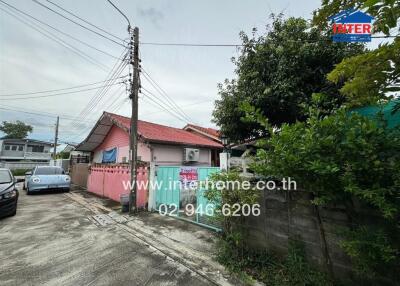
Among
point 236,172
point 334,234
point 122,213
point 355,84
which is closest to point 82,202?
point 122,213

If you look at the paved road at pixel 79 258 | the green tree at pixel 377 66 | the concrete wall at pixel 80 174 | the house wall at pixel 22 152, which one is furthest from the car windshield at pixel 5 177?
the house wall at pixel 22 152

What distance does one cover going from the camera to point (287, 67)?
5.57 metres

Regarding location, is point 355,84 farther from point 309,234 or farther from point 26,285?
point 26,285

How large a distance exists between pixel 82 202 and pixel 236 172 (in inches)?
314

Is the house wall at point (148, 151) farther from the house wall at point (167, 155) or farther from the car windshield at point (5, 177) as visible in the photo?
the car windshield at point (5, 177)

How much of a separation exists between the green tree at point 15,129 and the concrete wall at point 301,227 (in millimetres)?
50781

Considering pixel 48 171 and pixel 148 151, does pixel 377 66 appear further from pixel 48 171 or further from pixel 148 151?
pixel 48 171

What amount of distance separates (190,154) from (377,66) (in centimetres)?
974

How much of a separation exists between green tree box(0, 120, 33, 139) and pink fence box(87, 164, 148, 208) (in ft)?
133

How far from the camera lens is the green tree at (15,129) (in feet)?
126

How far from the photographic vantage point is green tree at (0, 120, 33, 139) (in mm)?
38531

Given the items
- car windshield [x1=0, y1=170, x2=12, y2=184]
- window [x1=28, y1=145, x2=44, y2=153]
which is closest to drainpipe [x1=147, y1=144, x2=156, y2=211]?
car windshield [x1=0, y1=170, x2=12, y2=184]

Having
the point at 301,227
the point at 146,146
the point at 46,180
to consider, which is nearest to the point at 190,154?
the point at 146,146

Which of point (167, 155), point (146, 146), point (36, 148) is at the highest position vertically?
point (36, 148)
